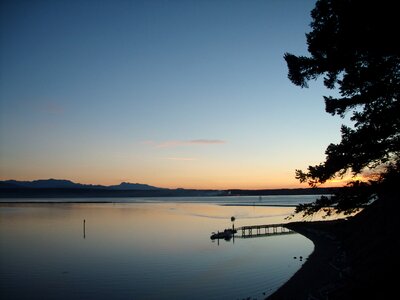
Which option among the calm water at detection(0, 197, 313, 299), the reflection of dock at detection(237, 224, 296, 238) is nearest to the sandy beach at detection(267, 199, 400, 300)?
the calm water at detection(0, 197, 313, 299)

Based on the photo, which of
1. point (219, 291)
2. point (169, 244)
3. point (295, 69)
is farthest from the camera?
point (169, 244)

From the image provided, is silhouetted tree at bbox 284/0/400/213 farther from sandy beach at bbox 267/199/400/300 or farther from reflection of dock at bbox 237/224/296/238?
reflection of dock at bbox 237/224/296/238

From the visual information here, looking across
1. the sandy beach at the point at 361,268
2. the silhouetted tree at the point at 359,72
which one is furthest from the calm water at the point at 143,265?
the silhouetted tree at the point at 359,72

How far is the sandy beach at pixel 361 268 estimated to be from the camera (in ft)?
48.4

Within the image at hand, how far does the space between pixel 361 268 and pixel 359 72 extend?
1225 cm

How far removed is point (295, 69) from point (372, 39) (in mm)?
2942

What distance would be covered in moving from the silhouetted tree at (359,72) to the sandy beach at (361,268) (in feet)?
14.8

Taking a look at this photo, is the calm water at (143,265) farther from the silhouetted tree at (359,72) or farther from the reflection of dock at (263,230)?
the silhouetted tree at (359,72)

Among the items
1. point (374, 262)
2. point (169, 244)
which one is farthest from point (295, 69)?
point (169, 244)

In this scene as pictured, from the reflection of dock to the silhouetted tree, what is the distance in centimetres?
5189

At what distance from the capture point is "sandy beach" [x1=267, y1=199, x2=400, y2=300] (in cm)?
1476

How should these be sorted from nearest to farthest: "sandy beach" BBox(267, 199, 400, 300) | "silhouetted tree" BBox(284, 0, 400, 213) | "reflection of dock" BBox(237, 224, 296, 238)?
"silhouetted tree" BBox(284, 0, 400, 213) < "sandy beach" BBox(267, 199, 400, 300) < "reflection of dock" BBox(237, 224, 296, 238)

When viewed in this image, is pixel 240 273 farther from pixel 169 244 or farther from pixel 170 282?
pixel 169 244

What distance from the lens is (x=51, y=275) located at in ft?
109
